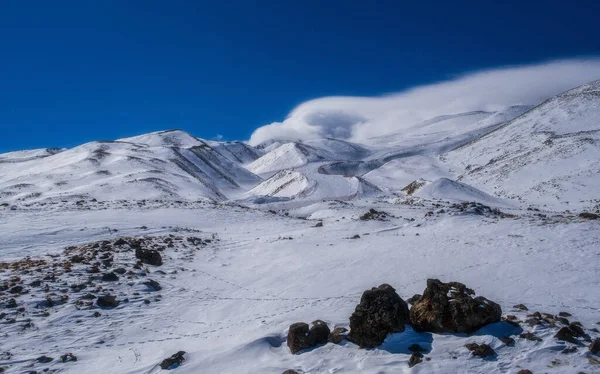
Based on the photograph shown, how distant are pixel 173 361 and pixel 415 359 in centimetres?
627

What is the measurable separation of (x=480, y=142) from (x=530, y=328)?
434 feet

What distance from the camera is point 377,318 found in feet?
32.7

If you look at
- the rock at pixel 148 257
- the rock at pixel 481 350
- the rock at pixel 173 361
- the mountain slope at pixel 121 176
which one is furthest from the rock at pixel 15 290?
the mountain slope at pixel 121 176

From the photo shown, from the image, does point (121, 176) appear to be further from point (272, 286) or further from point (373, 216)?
point (272, 286)

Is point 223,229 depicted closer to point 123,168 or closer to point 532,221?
point 532,221

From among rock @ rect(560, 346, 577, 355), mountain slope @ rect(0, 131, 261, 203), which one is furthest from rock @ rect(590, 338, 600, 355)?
mountain slope @ rect(0, 131, 261, 203)

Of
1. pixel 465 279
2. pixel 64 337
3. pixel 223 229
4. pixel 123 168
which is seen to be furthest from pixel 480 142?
pixel 64 337

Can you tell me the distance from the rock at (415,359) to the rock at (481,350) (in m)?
1.21

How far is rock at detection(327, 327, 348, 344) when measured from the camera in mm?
10195

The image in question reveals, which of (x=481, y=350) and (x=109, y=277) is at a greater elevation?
(x=109, y=277)

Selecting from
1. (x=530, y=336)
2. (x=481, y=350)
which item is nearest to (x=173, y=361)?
(x=481, y=350)

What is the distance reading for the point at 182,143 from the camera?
15325 centimetres

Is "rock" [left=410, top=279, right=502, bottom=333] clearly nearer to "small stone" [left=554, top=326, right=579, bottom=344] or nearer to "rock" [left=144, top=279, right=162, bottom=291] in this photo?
"small stone" [left=554, top=326, right=579, bottom=344]

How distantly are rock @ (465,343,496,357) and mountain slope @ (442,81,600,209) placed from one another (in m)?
46.3
